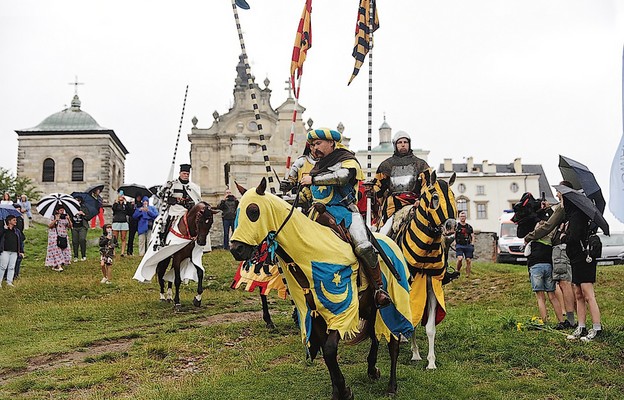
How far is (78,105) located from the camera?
3113 inches

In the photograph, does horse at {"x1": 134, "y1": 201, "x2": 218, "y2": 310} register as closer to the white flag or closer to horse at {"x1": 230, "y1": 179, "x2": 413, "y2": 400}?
horse at {"x1": 230, "y1": 179, "x2": 413, "y2": 400}

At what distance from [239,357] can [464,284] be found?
10.8m

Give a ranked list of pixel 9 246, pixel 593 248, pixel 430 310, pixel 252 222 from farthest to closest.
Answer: pixel 9 246 → pixel 593 248 → pixel 430 310 → pixel 252 222

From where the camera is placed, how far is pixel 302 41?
12.4m

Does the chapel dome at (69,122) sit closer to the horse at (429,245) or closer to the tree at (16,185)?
the tree at (16,185)

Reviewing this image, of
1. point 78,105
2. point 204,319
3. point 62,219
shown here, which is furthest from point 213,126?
point 204,319

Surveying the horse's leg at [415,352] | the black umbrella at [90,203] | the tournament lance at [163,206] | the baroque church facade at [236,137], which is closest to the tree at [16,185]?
the baroque church facade at [236,137]

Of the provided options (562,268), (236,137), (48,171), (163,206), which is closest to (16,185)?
(48,171)

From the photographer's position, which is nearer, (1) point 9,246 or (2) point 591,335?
(2) point 591,335

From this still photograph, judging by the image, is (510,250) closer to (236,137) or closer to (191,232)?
(191,232)

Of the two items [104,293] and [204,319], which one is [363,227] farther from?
[104,293]

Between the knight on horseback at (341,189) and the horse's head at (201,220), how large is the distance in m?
6.38

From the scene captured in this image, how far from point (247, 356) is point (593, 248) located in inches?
205

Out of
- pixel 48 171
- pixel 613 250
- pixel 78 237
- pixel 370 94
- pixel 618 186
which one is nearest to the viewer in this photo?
pixel 618 186
